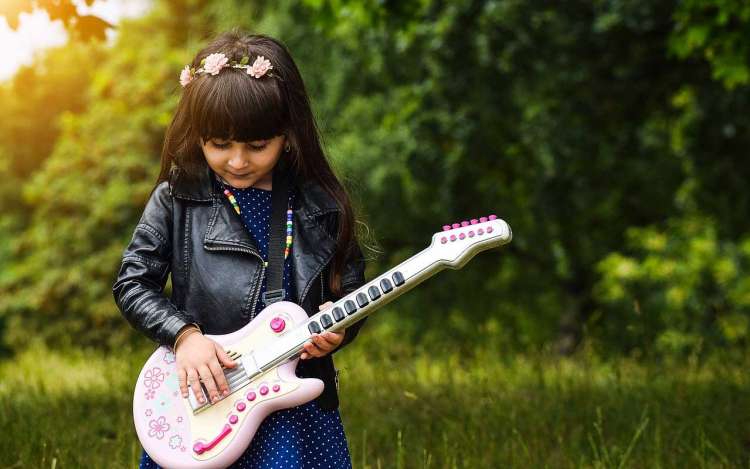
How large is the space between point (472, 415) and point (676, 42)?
361 centimetres

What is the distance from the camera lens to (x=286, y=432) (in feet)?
7.97

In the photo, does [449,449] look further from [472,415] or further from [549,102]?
[549,102]

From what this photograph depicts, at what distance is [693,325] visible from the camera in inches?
332

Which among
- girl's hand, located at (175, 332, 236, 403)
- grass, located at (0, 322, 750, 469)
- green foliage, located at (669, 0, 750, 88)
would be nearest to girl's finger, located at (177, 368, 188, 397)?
girl's hand, located at (175, 332, 236, 403)

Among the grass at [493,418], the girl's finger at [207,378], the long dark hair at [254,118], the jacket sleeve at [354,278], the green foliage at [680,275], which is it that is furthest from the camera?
the green foliage at [680,275]

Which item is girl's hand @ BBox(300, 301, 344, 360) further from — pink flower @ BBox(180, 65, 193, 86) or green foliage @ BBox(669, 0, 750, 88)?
green foliage @ BBox(669, 0, 750, 88)

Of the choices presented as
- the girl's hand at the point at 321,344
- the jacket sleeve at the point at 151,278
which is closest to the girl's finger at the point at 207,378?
the jacket sleeve at the point at 151,278

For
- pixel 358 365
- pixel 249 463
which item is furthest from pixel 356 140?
pixel 249 463

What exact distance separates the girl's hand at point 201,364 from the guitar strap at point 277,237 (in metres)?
0.20

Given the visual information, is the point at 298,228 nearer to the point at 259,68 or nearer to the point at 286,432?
the point at 259,68

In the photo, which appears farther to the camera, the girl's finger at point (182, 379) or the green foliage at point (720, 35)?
the green foliage at point (720, 35)

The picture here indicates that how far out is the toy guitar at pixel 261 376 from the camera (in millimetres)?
2348

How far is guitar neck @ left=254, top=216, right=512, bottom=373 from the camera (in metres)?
2.38

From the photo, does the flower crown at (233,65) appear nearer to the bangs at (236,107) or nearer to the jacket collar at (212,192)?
the bangs at (236,107)
